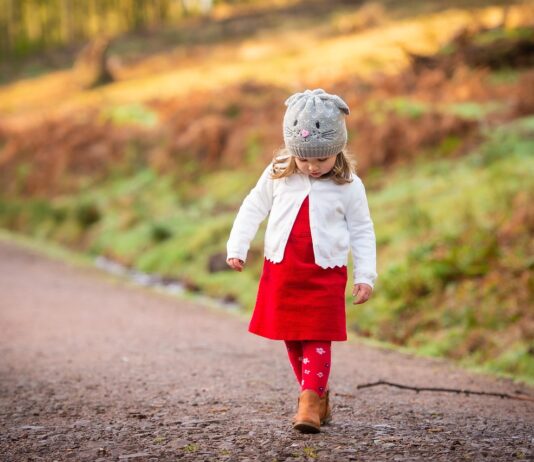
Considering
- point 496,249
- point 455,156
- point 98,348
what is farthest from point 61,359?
point 455,156

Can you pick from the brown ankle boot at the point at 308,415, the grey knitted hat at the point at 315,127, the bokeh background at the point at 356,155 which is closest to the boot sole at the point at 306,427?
the brown ankle boot at the point at 308,415

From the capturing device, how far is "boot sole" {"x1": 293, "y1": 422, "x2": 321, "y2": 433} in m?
4.73

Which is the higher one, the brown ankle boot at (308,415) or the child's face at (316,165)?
the child's face at (316,165)

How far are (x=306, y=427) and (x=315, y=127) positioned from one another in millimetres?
1613

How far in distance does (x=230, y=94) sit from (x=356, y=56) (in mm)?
5115

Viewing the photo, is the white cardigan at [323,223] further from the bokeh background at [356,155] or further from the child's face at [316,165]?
the bokeh background at [356,155]

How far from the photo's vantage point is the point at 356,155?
17.6 metres

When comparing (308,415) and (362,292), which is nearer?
(308,415)

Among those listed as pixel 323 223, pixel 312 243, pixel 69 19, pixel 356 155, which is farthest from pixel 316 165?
pixel 69 19

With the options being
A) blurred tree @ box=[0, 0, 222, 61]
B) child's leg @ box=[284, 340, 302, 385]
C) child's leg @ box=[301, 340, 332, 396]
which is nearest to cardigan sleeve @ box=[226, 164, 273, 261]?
child's leg @ box=[284, 340, 302, 385]

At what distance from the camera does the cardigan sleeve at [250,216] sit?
16.9 ft

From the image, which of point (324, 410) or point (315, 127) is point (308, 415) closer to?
point (324, 410)

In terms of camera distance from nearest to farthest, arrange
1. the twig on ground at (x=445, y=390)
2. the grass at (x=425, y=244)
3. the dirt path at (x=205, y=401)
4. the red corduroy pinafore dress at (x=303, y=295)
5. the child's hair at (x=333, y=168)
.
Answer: the dirt path at (x=205, y=401)
the red corduroy pinafore dress at (x=303, y=295)
the child's hair at (x=333, y=168)
the twig on ground at (x=445, y=390)
the grass at (x=425, y=244)

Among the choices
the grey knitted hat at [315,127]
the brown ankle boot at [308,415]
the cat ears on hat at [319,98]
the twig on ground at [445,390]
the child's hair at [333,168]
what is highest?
the cat ears on hat at [319,98]
